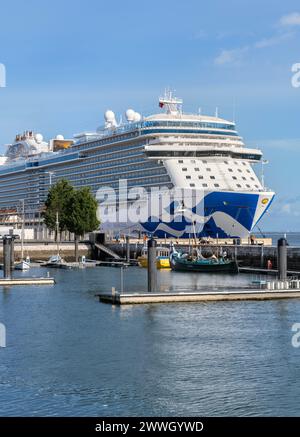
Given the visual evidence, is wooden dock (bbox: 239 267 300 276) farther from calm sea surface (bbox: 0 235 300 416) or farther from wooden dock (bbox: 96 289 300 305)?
calm sea surface (bbox: 0 235 300 416)

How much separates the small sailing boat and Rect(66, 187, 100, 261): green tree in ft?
69.2

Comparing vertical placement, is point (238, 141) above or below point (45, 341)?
above

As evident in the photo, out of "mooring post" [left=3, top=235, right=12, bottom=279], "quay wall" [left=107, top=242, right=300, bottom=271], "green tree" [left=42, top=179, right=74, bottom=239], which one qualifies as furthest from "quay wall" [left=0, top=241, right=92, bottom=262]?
"mooring post" [left=3, top=235, right=12, bottom=279]

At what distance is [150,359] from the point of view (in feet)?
91.7

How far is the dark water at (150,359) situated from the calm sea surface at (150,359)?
0.11 feet

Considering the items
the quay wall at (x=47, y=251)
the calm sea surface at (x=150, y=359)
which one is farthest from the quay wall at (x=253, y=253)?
the calm sea surface at (x=150, y=359)

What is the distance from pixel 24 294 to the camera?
51.2 m

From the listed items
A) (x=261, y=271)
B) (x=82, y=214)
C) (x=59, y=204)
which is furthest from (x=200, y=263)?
(x=59, y=204)

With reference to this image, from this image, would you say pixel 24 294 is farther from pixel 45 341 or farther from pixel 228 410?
pixel 228 410

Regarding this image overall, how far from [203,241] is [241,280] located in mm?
24927

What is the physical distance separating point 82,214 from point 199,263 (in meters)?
29.8

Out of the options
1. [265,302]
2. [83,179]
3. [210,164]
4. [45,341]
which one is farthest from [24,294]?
[83,179]

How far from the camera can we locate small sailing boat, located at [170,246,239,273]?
70.8 m

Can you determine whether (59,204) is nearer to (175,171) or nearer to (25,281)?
(175,171)
